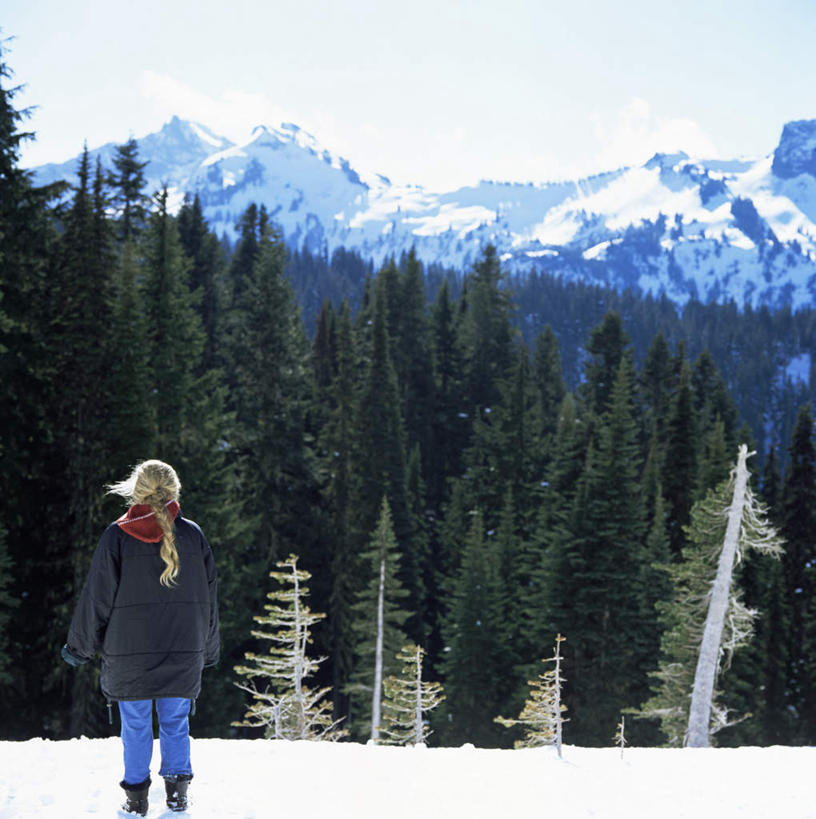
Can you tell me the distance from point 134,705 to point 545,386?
66.1 metres

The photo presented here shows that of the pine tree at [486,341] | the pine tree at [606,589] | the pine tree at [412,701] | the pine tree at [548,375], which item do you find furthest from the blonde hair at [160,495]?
the pine tree at [548,375]

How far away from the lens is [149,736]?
594 centimetres

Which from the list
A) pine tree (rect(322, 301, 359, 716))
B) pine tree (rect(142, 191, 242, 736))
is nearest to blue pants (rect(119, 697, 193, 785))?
pine tree (rect(142, 191, 242, 736))

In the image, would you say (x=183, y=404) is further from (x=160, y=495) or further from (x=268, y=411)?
(x=160, y=495)

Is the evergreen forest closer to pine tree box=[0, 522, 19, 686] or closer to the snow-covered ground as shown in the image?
pine tree box=[0, 522, 19, 686]

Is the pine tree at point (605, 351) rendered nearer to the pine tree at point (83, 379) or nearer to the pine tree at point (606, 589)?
the pine tree at point (606, 589)

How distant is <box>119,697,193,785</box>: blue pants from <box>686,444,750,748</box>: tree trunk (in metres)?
14.8

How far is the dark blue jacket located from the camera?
18.6 ft

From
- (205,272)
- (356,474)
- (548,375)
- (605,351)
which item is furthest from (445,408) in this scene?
(205,272)

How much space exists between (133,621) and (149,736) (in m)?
0.99

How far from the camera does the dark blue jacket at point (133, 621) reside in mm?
5676

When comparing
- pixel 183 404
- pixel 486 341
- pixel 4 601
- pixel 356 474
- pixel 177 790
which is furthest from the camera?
pixel 486 341

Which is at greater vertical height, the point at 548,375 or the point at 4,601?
the point at 548,375

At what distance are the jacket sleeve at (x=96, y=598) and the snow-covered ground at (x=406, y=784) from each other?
1571 mm
